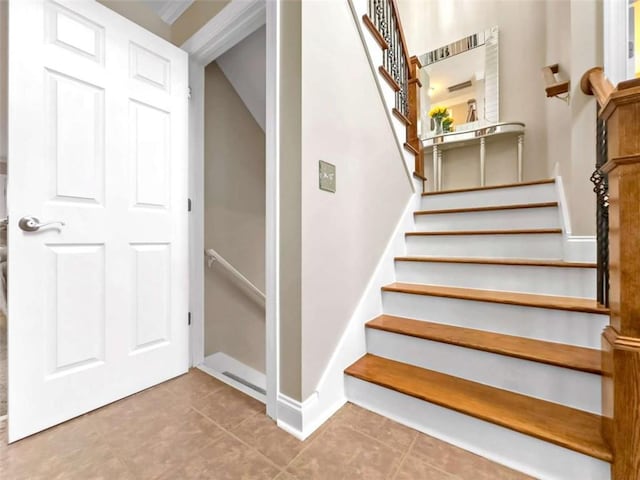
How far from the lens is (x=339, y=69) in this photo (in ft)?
4.68

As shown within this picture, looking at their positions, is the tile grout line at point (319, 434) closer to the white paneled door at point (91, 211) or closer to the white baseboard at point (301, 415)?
the white baseboard at point (301, 415)

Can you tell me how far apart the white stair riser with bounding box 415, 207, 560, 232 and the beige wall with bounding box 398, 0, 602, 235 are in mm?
175

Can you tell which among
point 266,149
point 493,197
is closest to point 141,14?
point 266,149

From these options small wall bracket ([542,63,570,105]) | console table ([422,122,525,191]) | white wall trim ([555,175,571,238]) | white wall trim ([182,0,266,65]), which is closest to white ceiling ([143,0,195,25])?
white wall trim ([182,0,266,65])

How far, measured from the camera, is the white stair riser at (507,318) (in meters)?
1.19

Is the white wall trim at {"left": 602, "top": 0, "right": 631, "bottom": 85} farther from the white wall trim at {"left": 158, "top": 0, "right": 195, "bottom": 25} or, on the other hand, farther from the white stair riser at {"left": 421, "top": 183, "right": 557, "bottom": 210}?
the white wall trim at {"left": 158, "top": 0, "right": 195, "bottom": 25}

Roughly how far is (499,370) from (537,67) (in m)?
3.38

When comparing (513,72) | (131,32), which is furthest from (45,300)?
(513,72)

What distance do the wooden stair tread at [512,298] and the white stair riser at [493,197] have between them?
99 centimetres

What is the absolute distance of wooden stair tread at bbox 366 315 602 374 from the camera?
3.51ft

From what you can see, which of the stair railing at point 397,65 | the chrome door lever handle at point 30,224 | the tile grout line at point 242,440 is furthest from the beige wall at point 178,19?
the tile grout line at point 242,440

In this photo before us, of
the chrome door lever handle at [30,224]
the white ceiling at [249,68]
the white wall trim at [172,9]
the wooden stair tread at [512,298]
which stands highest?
the white wall trim at [172,9]

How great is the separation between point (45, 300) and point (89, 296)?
0.49ft

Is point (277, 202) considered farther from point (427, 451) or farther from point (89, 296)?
point (427, 451)
